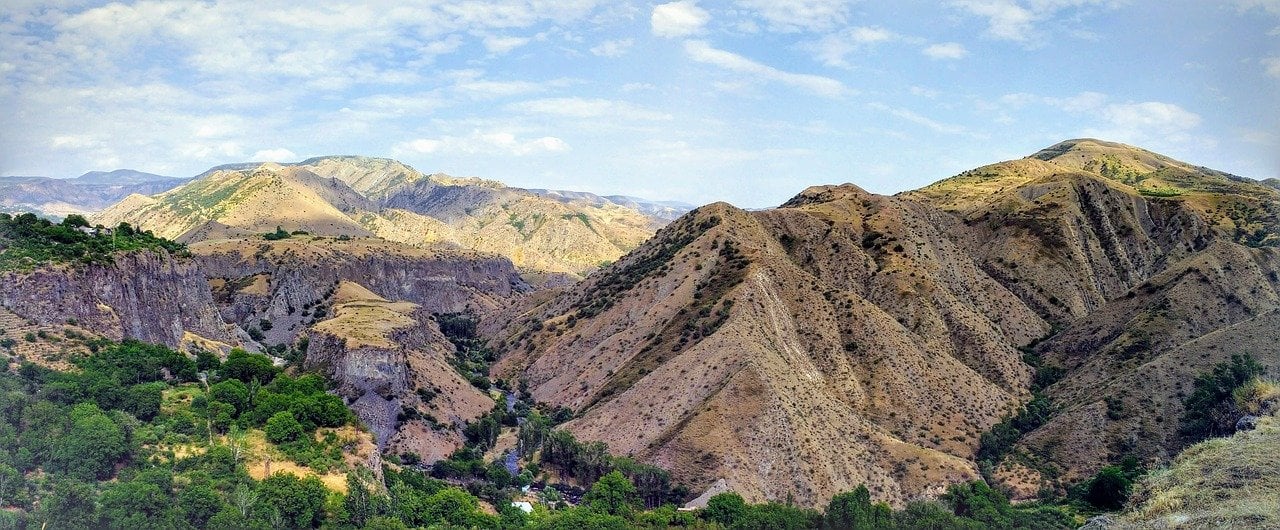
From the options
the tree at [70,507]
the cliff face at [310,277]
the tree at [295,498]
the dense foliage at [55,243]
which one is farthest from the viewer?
the cliff face at [310,277]

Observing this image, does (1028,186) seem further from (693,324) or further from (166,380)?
(166,380)

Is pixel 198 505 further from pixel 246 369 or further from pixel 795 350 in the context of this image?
pixel 795 350

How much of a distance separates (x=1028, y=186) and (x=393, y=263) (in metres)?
105

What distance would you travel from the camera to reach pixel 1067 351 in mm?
113938

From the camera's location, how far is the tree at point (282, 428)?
66.4 metres

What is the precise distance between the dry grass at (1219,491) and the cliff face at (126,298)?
69.4 m

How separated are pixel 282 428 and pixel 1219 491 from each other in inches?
2063

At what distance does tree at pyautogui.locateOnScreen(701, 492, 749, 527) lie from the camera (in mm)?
74125

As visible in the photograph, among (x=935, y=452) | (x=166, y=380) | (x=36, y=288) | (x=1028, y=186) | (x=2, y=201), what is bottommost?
(x=935, y=452)

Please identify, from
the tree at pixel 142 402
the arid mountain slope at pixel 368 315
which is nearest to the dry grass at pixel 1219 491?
the tree at pixel 142 402

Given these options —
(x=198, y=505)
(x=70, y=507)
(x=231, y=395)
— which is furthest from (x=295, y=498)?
(x=231, y=395)

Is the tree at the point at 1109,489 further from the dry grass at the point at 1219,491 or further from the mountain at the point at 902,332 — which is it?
the dry grass at the point at 1219,491

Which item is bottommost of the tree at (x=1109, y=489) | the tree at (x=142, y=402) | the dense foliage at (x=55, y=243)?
the tree at (x=1109, y=489)

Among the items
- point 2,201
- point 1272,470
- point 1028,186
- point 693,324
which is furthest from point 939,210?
point 2,201
